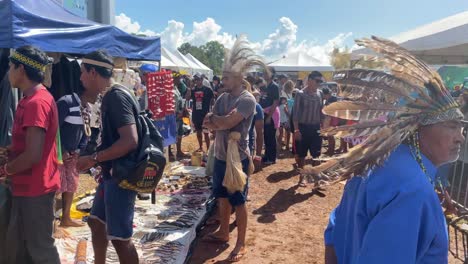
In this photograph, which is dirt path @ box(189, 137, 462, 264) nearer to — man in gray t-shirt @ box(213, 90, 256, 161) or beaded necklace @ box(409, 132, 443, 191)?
man in gray t-shirt @ box(213, 90, 256, 161)

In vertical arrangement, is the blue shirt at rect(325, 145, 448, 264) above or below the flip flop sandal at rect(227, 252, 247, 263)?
above

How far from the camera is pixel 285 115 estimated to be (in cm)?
1009

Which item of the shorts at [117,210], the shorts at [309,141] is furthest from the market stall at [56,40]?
the shorts at [309,141]

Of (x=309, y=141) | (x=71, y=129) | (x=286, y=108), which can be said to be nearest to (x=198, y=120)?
(x=286, y=108)

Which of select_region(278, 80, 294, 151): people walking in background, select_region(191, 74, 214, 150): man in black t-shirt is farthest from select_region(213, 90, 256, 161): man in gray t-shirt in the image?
select_region(278, 80, 294, 151): people walking in background

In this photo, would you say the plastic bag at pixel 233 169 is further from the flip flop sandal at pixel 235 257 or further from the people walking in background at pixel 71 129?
the people walking in background at pixel 71 129

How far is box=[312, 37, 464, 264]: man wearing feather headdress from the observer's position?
1.17 meters

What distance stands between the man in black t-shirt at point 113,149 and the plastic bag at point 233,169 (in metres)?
1.21

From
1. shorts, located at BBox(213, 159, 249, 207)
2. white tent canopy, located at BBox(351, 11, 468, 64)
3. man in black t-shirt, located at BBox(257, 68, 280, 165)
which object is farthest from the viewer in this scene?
man in black t-shirt, located at BBox(257, 68, 280, 165)

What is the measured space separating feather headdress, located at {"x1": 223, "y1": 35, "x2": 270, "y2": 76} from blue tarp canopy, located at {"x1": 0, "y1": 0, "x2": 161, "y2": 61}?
1959 millimetres

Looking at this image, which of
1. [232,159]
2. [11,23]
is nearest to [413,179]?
[232,159]

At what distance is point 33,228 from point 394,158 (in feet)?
7.82

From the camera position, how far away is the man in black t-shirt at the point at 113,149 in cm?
251

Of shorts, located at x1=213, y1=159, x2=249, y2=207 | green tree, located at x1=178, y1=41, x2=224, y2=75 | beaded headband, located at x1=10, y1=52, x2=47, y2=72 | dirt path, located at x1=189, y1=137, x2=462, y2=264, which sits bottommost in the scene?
dirt path, located at x1=189, y1=137, x2=462, y2=264
